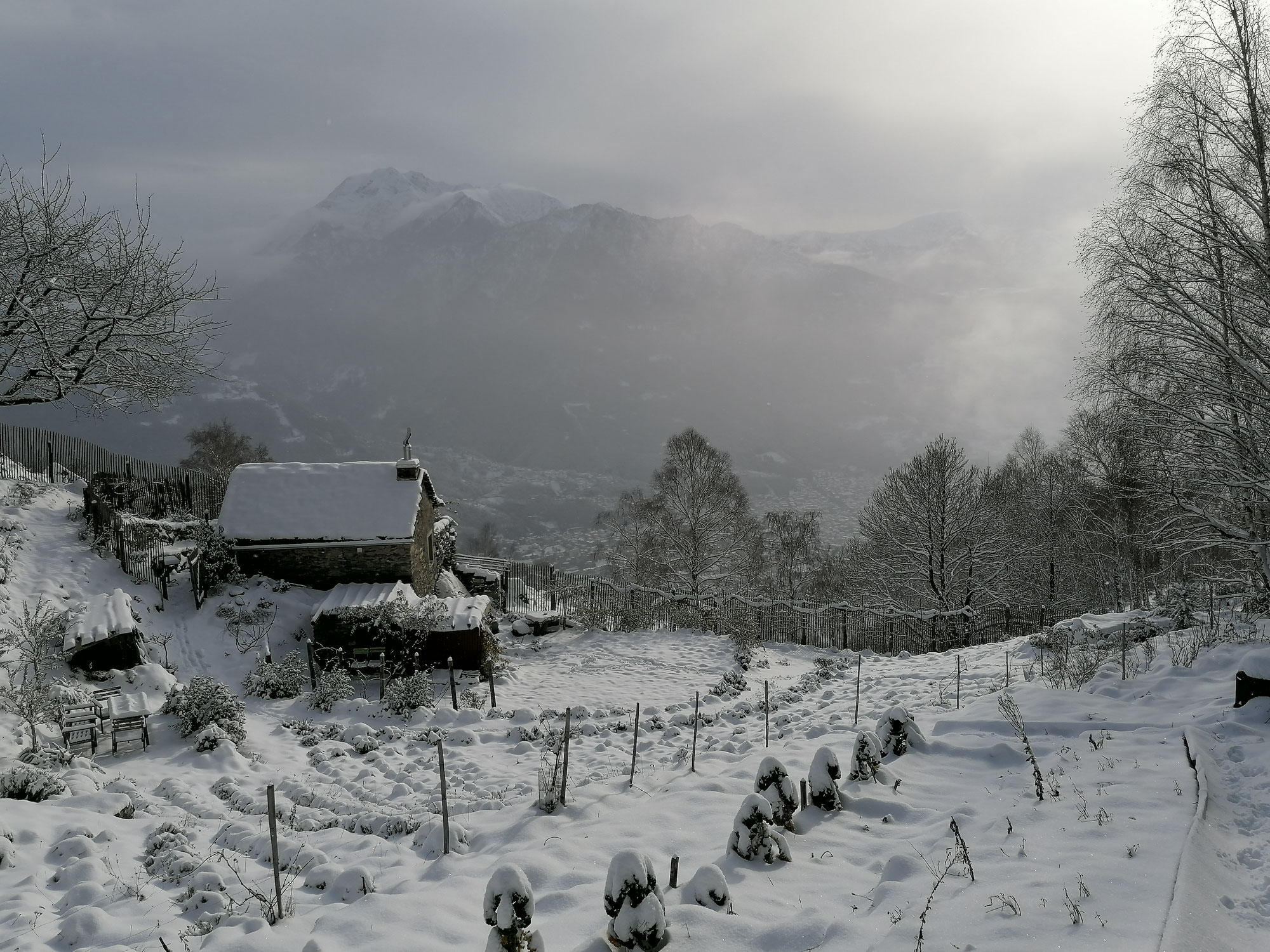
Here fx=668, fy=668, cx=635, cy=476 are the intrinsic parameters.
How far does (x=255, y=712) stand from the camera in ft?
51.3

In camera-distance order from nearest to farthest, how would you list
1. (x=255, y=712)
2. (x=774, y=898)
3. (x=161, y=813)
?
(x=774, y=898) < (x=161, y=813) < (x=255, y=712)

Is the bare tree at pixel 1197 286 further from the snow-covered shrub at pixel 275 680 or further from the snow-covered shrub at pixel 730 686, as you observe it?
the snow-covered shrub at pixel 275 680

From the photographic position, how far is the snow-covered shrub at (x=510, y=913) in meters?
4.97

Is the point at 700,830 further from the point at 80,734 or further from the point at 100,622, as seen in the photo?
the point at 100,622

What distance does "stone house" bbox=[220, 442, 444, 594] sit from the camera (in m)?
22.2

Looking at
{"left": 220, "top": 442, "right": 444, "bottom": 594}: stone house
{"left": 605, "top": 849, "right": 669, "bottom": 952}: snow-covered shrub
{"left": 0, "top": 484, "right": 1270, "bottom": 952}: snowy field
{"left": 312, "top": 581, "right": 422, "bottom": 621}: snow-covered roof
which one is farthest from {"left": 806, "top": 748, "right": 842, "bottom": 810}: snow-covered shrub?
{"left": 220, "top": 442, "right": 444, "bottom": 594}: stone house

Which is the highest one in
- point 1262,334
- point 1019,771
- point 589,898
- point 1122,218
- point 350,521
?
point 1122,218

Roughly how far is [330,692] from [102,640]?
16.6 feet

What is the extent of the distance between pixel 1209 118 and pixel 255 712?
2217 centimetres

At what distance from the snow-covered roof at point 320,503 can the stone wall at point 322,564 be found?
40 centimetres

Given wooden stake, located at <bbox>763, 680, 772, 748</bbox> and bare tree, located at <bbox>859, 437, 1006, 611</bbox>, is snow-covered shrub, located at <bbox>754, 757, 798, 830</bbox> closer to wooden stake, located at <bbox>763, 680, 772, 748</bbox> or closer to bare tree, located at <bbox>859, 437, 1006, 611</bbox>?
wooden stake, located at <bbox>763, 680, 772, 748</bbox>

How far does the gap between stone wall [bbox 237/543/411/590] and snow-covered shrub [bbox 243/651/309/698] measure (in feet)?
16.0

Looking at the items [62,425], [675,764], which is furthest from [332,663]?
[62,425]

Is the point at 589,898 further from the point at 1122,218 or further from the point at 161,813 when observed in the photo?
the point at 1122,218
